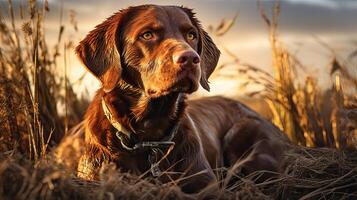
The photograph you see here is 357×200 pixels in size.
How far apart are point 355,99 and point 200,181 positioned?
171 cm

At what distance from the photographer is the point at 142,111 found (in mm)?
4414

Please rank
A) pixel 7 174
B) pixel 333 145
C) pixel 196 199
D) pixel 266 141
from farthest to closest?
pixel 333 145, pixel 266 141, pixel 196 199, pixel 7 174

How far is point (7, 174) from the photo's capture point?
287cm

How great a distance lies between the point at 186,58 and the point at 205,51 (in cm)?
118

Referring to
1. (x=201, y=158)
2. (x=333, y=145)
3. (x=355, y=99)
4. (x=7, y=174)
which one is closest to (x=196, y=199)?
(x=7, y=174)

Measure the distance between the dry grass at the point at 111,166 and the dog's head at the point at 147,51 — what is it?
0.52 meters

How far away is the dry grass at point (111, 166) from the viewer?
114 inches

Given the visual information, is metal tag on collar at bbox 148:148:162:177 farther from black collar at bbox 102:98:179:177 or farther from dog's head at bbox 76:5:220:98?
dog's head at bbox 76:5:220:98

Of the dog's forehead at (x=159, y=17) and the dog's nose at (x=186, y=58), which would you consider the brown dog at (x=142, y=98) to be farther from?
the dog's nose at (x=186, y=58)

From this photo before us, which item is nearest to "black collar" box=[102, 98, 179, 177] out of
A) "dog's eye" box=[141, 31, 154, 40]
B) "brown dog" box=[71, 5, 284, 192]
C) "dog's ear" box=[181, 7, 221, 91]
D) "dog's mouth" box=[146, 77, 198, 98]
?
"brown dog" box=[71, 5, 284, 192]

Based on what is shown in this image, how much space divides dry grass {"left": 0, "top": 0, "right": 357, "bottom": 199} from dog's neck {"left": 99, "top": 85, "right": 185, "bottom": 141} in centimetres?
41

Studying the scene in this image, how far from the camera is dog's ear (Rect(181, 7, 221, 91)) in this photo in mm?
4887

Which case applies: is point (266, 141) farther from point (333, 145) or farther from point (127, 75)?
point (127, 75)

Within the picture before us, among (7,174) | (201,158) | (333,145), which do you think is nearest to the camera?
(7,174)
